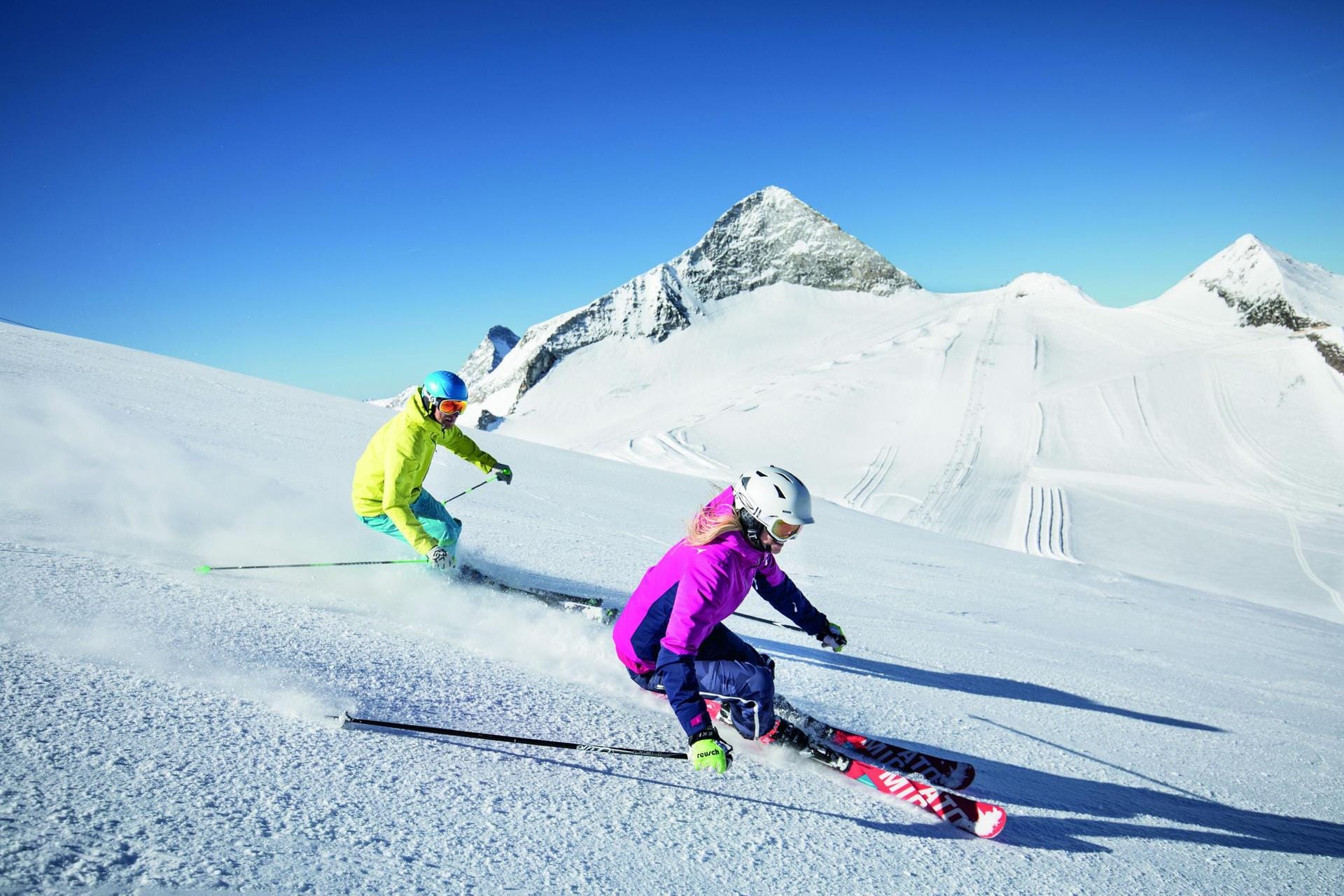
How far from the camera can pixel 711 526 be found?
3.55 m

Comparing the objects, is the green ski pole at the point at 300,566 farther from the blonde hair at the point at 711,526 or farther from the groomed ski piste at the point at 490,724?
the blonde hair at the point at 711,526

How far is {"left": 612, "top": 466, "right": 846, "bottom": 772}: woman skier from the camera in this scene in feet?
10.8

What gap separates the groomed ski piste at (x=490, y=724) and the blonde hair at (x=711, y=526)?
1.04m

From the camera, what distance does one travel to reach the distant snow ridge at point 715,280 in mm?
62844

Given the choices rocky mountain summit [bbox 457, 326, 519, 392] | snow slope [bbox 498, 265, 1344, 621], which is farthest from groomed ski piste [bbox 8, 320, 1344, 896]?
rocky mountain summit [bbox 457, 326, 519, 392]

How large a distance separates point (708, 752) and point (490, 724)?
1073mm

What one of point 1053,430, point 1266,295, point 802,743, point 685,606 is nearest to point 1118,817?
point 802,743

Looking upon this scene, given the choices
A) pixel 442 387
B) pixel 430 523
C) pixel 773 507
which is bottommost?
pixel 430 523

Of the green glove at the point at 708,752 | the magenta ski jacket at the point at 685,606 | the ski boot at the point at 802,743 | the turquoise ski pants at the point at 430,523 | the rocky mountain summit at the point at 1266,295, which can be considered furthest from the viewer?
the rocky mountain summit at the point at 1266,295

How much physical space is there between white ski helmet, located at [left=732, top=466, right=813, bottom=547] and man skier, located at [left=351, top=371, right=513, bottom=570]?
2495 millimetres

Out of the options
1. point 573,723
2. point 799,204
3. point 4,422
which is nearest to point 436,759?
point 573,723

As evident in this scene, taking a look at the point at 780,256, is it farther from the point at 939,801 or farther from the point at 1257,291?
the point at 939,801

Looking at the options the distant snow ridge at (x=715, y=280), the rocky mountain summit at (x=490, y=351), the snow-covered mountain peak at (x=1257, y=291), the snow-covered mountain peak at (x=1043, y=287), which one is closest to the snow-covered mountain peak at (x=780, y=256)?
the distant snow ridge at (x=715, y=280)

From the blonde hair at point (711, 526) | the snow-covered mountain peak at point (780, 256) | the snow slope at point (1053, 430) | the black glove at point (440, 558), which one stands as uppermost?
the snow-covered mountain peak at point (780, 256)
